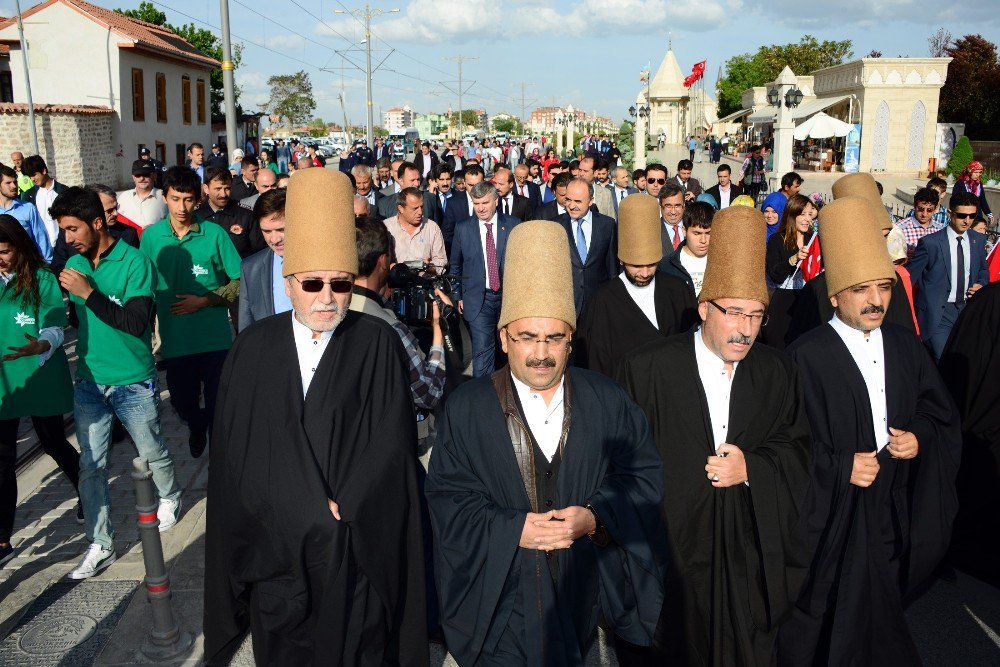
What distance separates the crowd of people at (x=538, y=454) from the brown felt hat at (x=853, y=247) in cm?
1

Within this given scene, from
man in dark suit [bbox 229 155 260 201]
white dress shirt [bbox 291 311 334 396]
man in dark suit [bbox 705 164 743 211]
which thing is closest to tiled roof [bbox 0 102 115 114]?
man in dark suit [bbox 229 155 260 201]

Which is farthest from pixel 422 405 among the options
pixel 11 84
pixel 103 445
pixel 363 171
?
pixel 11 84

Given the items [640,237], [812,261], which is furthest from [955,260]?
[640,237]

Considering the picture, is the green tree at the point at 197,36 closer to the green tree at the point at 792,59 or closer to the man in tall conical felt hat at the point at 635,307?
the green tree at the point at 792,59

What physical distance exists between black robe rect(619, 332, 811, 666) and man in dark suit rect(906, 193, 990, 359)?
5306 millimetres

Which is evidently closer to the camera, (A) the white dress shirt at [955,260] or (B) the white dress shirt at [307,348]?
(B) the white dress shirt at [307,348]

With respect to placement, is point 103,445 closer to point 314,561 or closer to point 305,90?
point 314,561

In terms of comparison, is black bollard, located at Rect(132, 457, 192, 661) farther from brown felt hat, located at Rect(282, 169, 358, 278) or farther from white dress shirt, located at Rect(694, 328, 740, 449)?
white dress shirt, located at Rect(694, 328, 740, 449)

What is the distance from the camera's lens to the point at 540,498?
124 inches

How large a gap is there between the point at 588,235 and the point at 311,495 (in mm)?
5221

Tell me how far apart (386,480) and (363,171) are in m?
8.22

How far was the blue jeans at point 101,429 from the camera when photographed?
5.16 m

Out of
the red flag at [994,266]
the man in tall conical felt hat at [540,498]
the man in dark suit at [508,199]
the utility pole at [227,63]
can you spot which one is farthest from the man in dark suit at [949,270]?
the utility pole at [227,63]

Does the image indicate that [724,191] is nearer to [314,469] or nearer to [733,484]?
[733,484]
